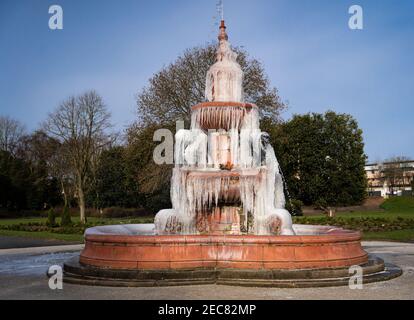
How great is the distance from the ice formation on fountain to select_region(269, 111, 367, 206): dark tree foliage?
32051 mm

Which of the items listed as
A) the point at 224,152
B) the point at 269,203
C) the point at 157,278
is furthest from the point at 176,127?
the point at 157,278

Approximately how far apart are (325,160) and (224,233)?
121 ft

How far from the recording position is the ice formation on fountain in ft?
39.9

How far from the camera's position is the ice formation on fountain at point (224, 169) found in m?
12.2

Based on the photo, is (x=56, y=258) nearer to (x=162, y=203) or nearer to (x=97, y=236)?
(x=97, y=236)

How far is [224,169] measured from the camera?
A: 13648 millimetres

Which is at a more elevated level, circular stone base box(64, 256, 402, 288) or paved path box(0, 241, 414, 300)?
circular stone base box(64, 256, 402, 288)

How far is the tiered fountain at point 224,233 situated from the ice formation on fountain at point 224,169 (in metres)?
0.03

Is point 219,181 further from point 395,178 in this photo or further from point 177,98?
point 395,178

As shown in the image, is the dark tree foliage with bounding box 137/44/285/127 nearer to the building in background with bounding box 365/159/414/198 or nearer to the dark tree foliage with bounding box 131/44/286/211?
the dark tree foliage with bounding box 131/44/286/211

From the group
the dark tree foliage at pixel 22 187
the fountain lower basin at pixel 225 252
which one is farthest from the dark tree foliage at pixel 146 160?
the dark tree foliage at pixel 22 187

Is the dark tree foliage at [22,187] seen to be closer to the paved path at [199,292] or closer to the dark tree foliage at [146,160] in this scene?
the dark tree foliage at [146,160]

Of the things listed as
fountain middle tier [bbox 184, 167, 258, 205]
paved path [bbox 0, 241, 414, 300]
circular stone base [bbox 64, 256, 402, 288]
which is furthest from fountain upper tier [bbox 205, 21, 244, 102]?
paved path [bbox 0, 241, 414, 300]
